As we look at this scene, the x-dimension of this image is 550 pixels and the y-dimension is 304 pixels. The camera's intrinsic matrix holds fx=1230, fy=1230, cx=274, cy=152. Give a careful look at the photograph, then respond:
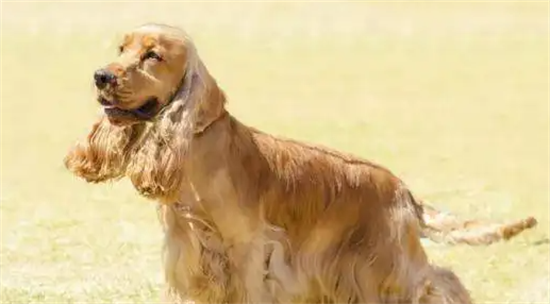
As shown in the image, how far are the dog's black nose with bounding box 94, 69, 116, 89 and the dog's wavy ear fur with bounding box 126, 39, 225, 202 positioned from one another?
29 cm

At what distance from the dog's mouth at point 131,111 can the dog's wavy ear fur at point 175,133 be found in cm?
5

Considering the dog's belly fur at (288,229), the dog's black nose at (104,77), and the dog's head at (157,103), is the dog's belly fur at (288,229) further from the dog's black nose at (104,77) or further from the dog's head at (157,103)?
the dog's black nose at (104,77)

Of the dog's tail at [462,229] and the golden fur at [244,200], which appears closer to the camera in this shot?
the golden fur at [244,200]

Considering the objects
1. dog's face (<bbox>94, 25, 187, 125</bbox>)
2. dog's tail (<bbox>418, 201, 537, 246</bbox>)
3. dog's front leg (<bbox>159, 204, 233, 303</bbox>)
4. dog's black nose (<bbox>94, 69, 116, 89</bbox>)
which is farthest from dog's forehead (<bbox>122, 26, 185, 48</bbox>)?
dog's tail (<bbox>418, 201, 537, 246</bbox>)

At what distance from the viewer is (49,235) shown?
8.65 meters

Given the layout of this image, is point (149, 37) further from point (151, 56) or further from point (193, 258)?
point (193, 258)

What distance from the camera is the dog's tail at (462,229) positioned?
555cm

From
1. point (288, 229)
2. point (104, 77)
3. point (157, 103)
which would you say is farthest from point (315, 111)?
point (104, 77)

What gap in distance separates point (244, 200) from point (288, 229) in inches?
11.4

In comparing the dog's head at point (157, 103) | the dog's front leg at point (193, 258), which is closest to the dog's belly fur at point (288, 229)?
the dog's front leg at point (193, 258)

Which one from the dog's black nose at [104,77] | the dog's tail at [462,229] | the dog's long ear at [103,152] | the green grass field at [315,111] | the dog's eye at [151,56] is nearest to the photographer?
the dog's black nose at [104,77]

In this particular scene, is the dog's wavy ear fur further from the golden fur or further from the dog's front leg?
the dog's front leg

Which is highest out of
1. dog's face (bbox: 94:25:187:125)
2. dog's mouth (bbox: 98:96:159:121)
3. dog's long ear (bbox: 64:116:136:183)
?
dog's face (bbox: 94:25:187:125)

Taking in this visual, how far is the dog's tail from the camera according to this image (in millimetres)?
5555
